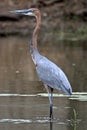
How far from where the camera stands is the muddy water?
9547mm

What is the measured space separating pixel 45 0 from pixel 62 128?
80.6 feet

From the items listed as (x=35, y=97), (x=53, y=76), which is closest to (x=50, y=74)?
(x=53, y=76)

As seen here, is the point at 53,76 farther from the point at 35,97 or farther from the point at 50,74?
the point at 35,97

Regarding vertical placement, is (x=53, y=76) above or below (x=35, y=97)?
above

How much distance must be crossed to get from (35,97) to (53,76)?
1740 mm

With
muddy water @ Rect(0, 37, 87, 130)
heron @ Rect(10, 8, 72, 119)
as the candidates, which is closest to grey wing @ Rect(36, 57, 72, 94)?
heron @ Rect(10, 8, 72, 119)

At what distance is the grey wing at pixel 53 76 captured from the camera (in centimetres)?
996

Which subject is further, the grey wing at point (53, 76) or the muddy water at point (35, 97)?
the grey wing at point (53, 76)

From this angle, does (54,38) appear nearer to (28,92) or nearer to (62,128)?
(28,92)

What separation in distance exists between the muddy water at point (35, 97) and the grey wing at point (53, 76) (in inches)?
17.8

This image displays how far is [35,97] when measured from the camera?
1191 centimetres

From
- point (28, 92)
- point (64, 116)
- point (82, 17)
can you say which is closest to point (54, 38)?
point (82, 17)

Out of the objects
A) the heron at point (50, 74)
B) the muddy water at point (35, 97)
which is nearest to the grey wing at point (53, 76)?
the heron at point (50, 74)

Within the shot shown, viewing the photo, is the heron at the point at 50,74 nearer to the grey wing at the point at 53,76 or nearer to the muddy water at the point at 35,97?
the grey wing at the point at 53,76
